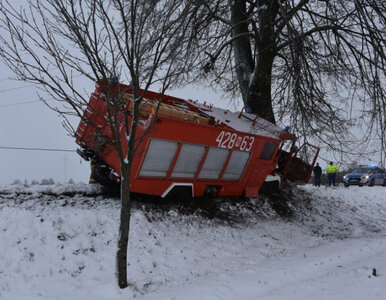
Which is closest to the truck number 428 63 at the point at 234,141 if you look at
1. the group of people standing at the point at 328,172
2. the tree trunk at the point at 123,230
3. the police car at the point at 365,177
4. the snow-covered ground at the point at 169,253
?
the snow-covered ground at the point at 169,253

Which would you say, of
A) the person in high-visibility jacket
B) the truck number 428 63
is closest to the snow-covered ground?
the truck number 428 63

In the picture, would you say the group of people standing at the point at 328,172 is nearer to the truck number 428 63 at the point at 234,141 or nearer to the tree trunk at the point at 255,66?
the tree trunk at the point at 255,66

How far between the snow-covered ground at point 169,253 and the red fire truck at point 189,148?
728 millimetres

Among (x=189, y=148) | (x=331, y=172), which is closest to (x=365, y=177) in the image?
(x=331, y=172)

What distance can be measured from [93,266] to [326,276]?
4078mm

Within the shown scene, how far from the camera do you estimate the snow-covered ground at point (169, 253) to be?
604 cm

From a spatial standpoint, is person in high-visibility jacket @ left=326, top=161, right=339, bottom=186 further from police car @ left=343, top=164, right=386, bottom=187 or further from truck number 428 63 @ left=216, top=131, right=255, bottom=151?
truck number 428 63 @ left=216, top=131, right=255, bottom=151

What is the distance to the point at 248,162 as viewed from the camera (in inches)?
425

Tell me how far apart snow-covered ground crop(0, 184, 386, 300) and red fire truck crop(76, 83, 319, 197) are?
0.73 metres

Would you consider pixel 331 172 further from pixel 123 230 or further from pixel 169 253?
pixel 123 230

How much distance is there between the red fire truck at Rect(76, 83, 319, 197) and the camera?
8.52 m

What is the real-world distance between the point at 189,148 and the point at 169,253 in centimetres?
253

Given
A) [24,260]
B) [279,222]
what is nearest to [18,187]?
[24,260]

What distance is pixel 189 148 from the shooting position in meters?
9.13
